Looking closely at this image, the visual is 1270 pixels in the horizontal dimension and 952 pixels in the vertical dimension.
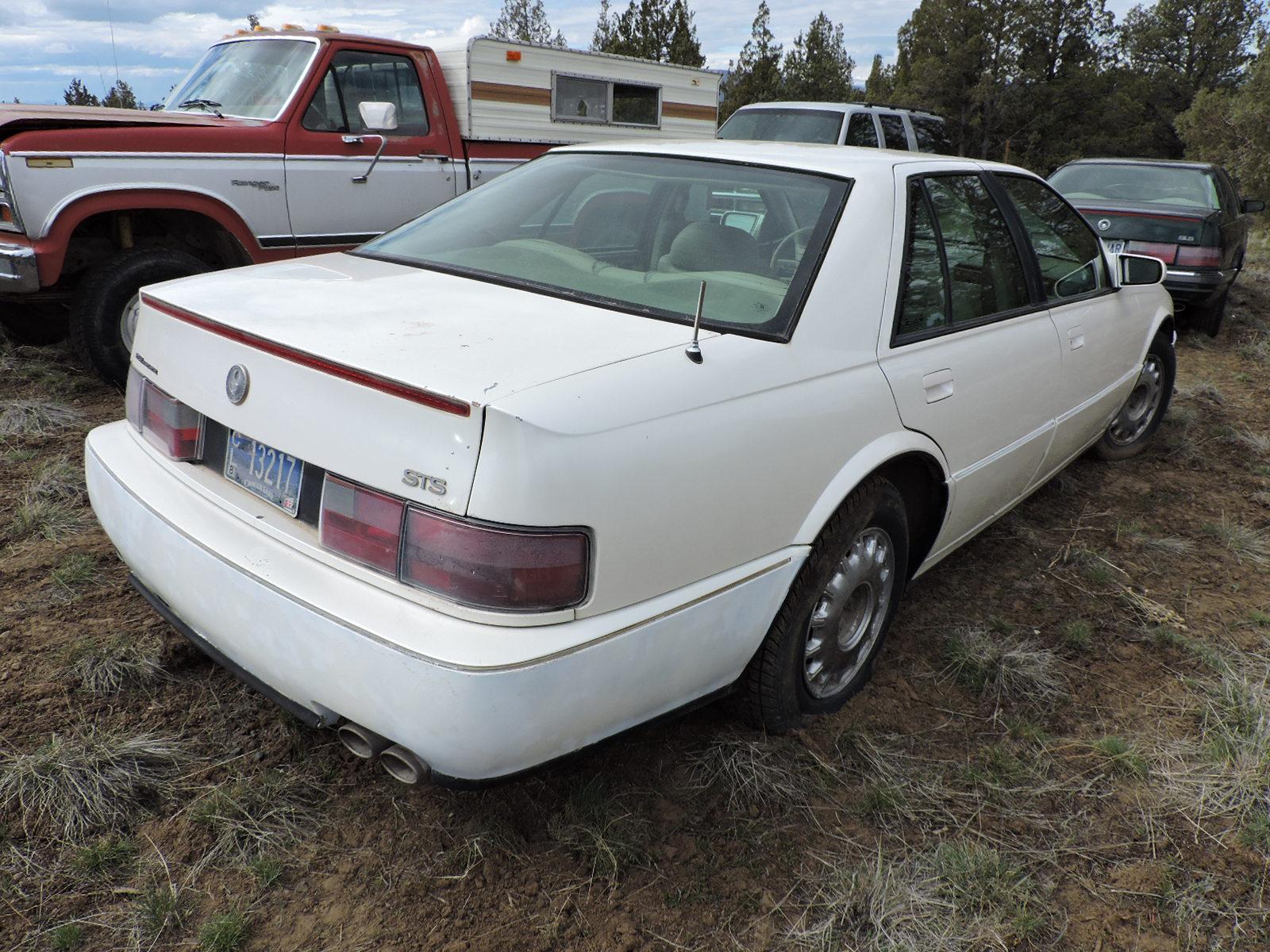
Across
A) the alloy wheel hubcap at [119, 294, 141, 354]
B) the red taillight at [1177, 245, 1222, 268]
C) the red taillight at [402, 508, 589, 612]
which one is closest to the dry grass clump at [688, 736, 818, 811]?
the red taillight at [402, 508, 589, 612]

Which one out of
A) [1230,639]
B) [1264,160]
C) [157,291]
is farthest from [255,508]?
[1264,160]

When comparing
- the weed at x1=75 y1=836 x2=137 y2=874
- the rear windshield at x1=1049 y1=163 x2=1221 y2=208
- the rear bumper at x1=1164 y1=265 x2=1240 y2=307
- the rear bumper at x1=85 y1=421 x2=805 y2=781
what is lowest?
the weed at x1=75 y1=836 x2=137 y2=874

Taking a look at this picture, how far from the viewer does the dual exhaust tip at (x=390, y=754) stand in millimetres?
1821

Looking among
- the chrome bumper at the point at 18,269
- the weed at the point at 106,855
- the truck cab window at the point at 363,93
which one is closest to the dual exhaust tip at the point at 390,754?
the weed at the point at 106,855

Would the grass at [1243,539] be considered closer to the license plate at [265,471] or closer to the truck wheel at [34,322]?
the license plate at [265,471]

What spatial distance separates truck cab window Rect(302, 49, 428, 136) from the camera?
572cm

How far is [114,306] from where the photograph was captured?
5043 mm

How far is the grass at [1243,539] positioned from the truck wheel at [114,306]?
17.5 feet

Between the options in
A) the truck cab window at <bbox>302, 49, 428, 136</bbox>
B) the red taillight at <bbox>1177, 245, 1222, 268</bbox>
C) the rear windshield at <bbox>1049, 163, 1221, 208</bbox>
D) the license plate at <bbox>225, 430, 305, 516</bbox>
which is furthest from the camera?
the rear windshield at <bbox>1049, 163, 1221, 208</bbox>

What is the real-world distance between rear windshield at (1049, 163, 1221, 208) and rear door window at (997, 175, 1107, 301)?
5165 mm

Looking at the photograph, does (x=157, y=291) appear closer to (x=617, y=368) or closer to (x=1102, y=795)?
(x=617, y=368)

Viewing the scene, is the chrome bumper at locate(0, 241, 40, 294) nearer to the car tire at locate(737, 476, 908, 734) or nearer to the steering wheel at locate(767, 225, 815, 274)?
the steering wheel at locate(767, 225, 815, 274)

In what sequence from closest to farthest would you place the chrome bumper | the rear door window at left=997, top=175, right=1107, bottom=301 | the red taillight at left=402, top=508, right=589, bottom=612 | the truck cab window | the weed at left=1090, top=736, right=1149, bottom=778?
1. the red taillight at left=402, top=508, right=589, bottom=612
2. the weed at left=1090, top=736, right=1149, bottom=778
3. the rear door window at left=997, top=175, right=1107, bottom=301
4. the chrome bumper
5. the truck cab window

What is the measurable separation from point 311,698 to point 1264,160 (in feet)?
86.0
